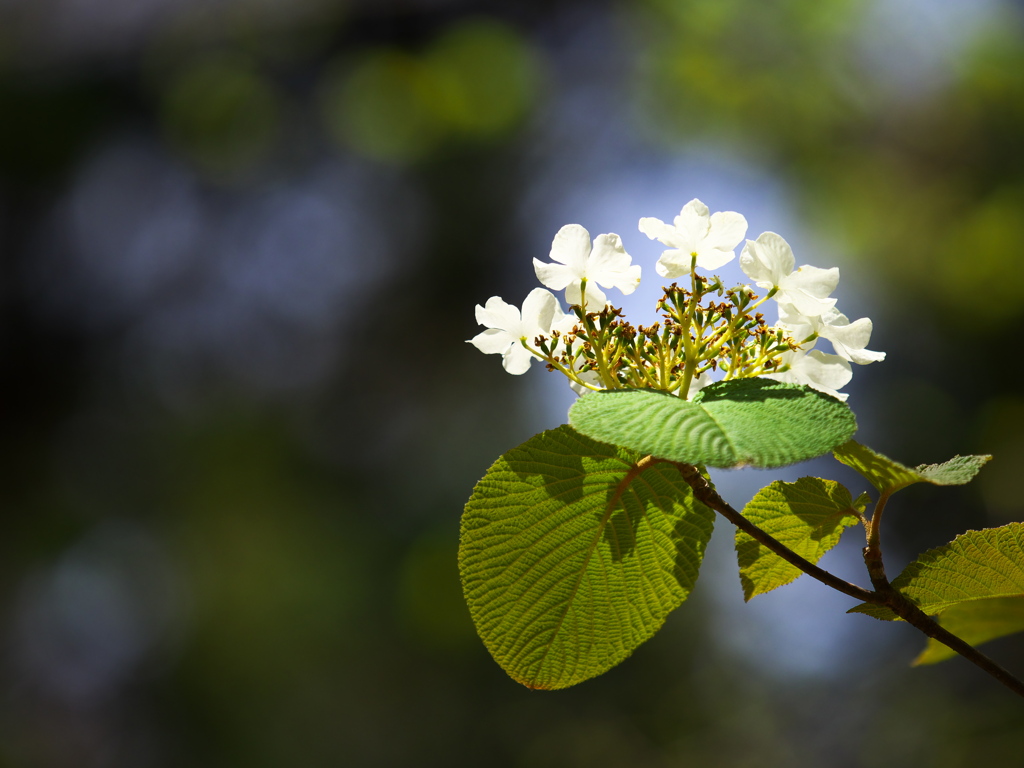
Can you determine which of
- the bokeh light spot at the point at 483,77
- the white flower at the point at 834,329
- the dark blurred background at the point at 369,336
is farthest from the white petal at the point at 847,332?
the bokeh light spot at the point at 483,77

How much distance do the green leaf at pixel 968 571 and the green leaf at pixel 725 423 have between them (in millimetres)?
113

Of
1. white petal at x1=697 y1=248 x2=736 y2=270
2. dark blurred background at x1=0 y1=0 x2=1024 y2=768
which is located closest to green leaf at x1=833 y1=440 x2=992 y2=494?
white petal at x1=697 y1=248 x2=736 y2=270

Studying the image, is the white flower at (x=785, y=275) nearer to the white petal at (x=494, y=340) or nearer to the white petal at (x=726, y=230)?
the white petal at (x=726, y=230)

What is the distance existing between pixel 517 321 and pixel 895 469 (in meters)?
0.23

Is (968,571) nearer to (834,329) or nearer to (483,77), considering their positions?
(834,329)

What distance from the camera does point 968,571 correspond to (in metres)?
0.38

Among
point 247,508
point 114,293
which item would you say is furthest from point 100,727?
point 114,293

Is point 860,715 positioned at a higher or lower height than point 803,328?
lower

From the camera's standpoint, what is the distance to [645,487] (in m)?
0.41

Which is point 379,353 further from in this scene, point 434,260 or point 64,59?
point 64,59

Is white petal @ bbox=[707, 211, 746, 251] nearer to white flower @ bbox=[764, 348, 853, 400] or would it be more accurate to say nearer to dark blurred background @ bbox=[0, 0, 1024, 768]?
white flower @ bbox=[764, 348, 853, 400]

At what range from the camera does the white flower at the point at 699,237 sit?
17.1 inches

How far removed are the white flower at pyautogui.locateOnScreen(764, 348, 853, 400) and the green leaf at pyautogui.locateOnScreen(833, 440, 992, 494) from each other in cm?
7

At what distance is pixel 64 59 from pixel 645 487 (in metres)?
5.20
